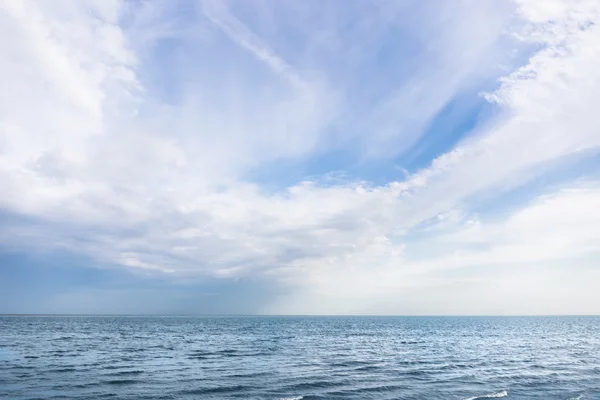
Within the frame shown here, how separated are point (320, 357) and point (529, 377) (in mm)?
25271

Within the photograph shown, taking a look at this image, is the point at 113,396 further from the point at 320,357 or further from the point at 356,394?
the point at 320,357

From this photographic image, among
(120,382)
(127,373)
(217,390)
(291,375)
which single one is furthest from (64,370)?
(291,375)

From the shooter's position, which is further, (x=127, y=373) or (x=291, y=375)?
(x=127, y=373)

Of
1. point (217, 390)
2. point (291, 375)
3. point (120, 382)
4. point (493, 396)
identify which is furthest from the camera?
point (291, 375)

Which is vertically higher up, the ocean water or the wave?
the ocean water

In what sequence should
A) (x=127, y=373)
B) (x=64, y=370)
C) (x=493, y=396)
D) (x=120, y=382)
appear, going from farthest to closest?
(x=64, y=370) < (x=127, y=373) < (x=120, y=382) < (x=493, y=396)

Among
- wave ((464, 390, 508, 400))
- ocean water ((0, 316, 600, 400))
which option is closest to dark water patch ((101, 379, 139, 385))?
ocean water ((0, 316, 600, 400))

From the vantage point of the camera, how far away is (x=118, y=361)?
159 ft

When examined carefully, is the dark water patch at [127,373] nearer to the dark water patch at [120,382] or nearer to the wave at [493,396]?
the dark water patch at [120,382]

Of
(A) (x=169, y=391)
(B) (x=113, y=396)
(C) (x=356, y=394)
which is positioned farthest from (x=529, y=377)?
(B) (x=113, y=396)

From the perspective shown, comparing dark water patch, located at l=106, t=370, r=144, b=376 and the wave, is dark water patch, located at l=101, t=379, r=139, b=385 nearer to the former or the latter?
dark water patch, located at l=106, t=370, r=144, b=376

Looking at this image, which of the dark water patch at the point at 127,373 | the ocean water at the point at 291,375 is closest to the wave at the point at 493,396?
the ocean water at the point at 291,375

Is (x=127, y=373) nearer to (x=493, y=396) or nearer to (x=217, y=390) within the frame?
(x=217, y=390)

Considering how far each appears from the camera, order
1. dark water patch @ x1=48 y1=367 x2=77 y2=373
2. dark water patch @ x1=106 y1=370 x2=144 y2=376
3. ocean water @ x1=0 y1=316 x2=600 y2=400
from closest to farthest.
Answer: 1. ocean water @ x1=0 y1=316 x2=600 y2=400
2. dark water patch @ x1=106 y1=370 x2=144 y2=376
3. dark water patch @ x1=48 y1=367 x2=77 y2=373
